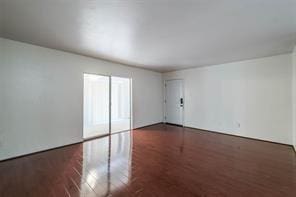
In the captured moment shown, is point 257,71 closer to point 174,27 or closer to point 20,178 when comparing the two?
point 174,27

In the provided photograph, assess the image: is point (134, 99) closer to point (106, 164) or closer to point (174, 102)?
point (174, 102)

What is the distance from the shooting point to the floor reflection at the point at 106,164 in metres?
2.28

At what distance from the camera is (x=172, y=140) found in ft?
14.9

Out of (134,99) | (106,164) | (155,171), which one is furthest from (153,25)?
(134,99)

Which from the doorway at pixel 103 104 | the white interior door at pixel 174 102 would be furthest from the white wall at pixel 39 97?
the white interior door at pixel 174 102

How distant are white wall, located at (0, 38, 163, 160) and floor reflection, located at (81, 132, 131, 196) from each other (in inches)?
33.9

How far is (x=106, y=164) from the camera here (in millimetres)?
2984

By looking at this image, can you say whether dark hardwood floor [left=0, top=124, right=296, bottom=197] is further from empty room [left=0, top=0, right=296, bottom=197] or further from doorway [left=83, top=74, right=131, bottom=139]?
doorway [left=83, top=74, right=131, bottom=139]

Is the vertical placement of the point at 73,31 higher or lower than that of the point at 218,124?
higher

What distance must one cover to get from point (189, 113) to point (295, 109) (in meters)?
3.24

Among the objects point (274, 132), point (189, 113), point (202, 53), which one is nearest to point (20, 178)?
point (202, 53)

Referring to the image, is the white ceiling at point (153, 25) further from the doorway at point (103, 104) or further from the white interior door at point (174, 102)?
the white interior door at point (174, 102)

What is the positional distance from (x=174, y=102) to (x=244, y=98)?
276 cm

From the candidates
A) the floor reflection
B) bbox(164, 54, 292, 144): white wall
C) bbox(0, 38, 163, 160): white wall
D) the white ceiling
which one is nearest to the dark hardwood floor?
the floor reflection
